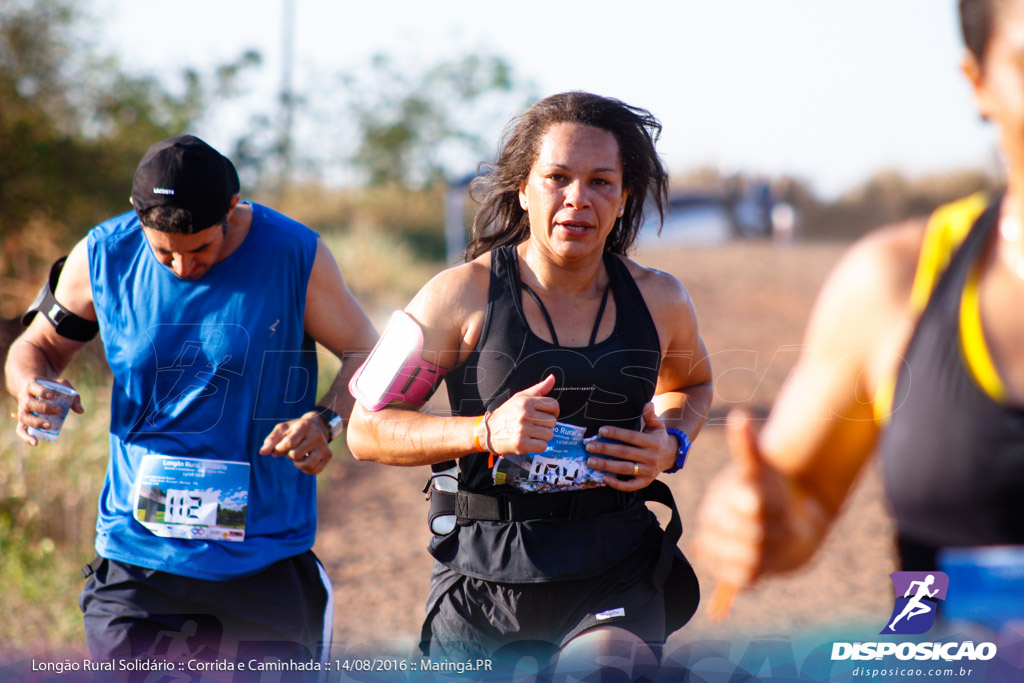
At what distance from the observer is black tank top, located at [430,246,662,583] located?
9.03ft

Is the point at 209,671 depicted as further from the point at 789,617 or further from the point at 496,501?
the point at 789,617

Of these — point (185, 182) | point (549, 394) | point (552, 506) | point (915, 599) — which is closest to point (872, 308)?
point (915, 599)

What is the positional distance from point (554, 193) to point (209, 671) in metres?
1.93

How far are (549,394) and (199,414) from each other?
3.91 ft

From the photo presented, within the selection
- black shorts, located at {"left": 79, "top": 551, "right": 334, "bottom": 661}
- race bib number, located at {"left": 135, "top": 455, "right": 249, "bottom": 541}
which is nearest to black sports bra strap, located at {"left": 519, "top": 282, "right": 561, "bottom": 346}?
race bib number, located at {"left": 135, "top": 455, "right": 249, "bottom": 541}

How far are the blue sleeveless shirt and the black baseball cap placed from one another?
8.1 inches

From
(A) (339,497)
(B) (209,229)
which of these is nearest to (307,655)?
(B) (209,229)

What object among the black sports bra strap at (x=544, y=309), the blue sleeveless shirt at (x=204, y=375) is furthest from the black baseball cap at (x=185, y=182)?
the black sports bra strap at (x=544, y=309)

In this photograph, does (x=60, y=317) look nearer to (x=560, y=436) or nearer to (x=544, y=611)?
(x=560, y=436)

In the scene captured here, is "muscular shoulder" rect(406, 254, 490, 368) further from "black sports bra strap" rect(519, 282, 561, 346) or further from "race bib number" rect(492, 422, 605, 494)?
"race bib number" rect(492, 422, 605, 494)

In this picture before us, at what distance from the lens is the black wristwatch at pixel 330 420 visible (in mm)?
3113

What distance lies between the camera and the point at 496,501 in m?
2.82

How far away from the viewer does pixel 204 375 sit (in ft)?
10.1

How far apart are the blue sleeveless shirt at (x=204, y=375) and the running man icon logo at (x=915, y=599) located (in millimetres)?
1911
